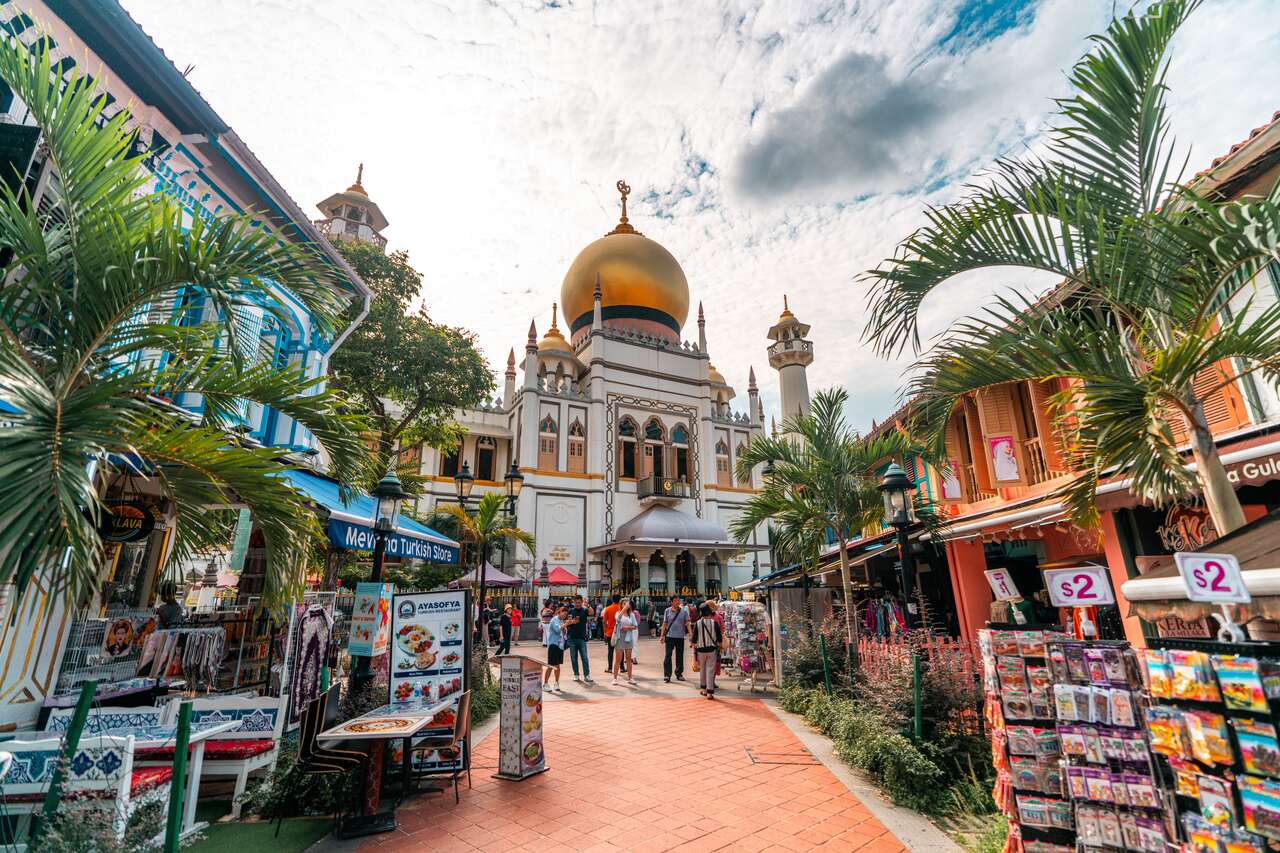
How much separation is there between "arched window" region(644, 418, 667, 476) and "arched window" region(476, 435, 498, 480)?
805cm

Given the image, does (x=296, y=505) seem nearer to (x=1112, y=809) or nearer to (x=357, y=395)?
(x=1112, y=809)

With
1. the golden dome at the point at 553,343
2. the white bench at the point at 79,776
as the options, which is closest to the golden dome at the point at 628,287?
the golden dome at the point at 553,343

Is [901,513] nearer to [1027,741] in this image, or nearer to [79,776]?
[1027,741]

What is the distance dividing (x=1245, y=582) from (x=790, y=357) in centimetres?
3432

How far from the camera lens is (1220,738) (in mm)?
2568

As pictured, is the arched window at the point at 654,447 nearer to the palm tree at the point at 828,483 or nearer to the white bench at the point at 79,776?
the palm tree at the point at 828,483

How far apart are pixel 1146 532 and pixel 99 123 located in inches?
520

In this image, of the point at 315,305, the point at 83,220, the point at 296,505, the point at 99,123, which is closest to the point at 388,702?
the point at 296,505

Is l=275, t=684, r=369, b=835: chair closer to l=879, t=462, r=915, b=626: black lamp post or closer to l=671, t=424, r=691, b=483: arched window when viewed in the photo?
l=879, t=462, r=915, b=626: black lamp post

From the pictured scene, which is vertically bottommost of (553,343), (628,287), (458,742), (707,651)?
(458,742)

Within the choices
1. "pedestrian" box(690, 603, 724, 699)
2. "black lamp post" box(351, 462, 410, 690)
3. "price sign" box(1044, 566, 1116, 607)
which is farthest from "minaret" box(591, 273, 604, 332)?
"price sign" box(1044, 566, 1116, 607)

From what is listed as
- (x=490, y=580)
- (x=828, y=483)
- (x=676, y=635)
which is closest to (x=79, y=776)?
(x=676, y=635)

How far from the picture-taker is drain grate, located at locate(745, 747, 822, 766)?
6.16 metres

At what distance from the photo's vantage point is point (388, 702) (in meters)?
5.94
